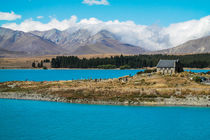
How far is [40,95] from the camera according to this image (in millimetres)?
65375

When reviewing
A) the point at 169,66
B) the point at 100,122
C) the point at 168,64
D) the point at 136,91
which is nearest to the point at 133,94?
the point at 136,91

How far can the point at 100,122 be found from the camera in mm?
45594

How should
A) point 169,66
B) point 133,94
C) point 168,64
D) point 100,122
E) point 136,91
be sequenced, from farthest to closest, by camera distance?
point 168,64, point 169,66, point 136,91, point 133,94, point 100,122

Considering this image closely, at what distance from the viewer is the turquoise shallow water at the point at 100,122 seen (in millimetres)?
38656

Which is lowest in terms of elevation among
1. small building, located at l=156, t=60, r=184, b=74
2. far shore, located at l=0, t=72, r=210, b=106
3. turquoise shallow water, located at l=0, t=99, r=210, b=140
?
turquoise shallow water, located at l=0, t=99, r=210, b=140

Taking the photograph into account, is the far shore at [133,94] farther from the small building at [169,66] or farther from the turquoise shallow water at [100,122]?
the small building at [169,66]

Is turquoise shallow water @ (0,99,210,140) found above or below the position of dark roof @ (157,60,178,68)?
below

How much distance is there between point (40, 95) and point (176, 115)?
31373mm

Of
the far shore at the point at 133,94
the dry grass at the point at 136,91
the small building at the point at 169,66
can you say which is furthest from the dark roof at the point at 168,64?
the dry grass at the point at 136,91

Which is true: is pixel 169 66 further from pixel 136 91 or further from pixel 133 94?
pixel 133 94

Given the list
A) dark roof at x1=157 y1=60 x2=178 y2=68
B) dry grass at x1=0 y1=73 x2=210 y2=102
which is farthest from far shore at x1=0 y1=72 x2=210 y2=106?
dark roof at x1=157 y1=60 x2=178 y2=68

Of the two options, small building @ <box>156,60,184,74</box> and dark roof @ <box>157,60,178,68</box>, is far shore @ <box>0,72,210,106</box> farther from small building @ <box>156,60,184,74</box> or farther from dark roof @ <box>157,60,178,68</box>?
dark roof @ <box>157,60,178,68</box>

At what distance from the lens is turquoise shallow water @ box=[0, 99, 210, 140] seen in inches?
1522

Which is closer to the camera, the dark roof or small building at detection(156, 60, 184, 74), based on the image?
small building at detection(156, 60, 184, 74)
